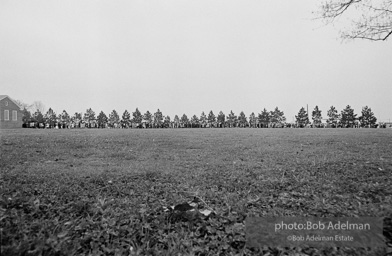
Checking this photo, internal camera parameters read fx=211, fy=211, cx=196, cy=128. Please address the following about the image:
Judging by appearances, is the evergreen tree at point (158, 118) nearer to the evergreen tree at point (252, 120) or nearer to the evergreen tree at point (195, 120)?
the evergreen tree at point (195, 120)

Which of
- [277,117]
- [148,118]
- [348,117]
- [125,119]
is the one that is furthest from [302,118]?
[125,119]

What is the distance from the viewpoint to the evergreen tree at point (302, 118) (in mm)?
78688

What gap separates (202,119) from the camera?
94.0 metres

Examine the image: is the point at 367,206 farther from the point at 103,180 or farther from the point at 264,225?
the point at 103,180

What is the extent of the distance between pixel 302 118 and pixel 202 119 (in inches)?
1568

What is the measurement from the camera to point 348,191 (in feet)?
13.0

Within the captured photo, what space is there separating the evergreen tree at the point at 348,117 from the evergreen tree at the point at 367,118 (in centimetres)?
231

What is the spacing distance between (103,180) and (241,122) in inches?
3544

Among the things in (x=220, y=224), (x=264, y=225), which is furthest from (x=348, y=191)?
(x=220, y=224)

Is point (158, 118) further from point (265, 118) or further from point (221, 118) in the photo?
point (265, 118)

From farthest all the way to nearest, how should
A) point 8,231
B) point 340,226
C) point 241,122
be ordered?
point 241,122, point 340,226, point 8,231

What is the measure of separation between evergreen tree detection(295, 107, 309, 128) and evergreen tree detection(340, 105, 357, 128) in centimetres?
1078

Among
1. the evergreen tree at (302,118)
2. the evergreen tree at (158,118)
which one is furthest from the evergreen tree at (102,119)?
the evergreen tree at (302,118)

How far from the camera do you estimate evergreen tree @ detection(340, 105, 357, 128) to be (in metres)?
71.4
